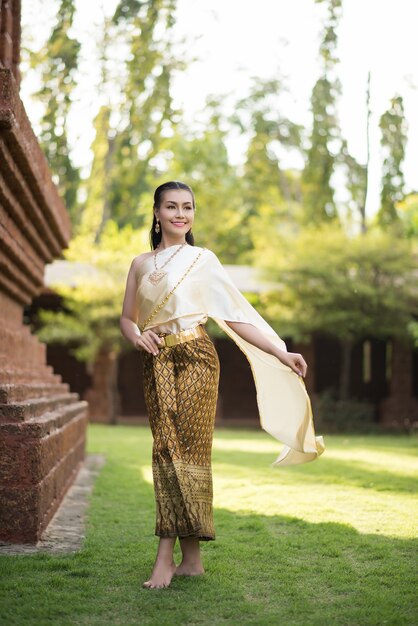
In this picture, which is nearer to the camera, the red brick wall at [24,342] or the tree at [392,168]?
the red brick wall at [24,342]

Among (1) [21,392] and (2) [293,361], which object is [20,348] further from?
(2) [293,361]

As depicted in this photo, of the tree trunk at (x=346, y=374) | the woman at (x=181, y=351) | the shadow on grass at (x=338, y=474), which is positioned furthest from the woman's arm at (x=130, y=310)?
the tree trunk at (x=346, y=374)

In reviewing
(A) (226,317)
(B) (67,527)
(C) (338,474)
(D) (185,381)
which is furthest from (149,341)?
(C) (338,474)

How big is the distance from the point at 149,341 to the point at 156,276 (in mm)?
330

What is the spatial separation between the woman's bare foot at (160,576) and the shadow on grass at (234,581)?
4 centimetres

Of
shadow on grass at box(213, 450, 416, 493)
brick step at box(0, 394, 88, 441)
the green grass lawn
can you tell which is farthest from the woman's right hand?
shadow on grass at box(213, 450, 416, 493)

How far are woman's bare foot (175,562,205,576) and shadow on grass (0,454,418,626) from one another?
0.08m

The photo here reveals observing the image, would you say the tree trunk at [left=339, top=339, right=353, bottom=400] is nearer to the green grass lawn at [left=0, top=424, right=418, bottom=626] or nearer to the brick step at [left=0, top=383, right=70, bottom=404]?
the green grass lawn at [left=0, top=424, right=418, bottom=626]

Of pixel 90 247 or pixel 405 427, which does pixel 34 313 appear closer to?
pixel 90 247

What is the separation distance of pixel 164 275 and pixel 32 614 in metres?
1.61

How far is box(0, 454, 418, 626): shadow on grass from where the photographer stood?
342 cm

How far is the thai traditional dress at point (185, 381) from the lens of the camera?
162 inches

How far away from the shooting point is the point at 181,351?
4.22 m

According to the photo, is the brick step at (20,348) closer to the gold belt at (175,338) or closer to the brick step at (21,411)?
the brick step at (21,411)
